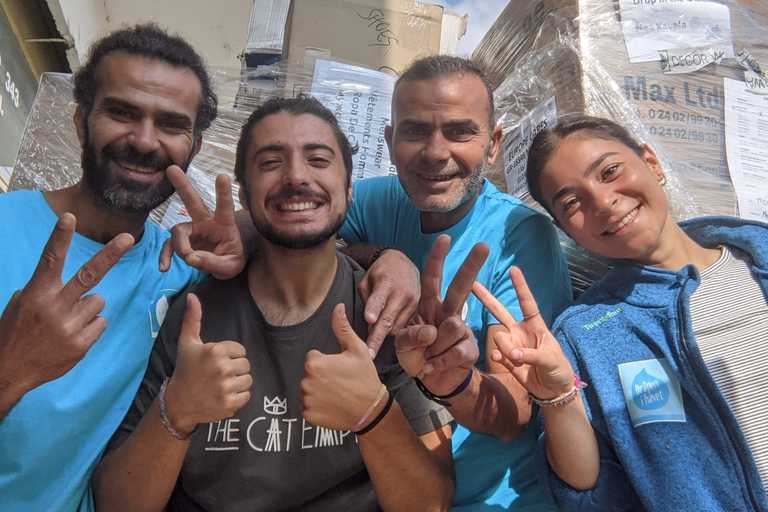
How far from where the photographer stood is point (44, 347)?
1046 millimetres

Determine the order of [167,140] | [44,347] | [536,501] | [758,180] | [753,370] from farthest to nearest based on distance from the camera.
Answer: [758,180] → [167,140] → [536,501] → [753,370] → [44,347]

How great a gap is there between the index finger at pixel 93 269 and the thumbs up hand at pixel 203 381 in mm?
154

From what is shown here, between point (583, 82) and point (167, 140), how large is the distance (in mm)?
1257

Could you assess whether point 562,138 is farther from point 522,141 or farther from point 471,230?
point 522,141

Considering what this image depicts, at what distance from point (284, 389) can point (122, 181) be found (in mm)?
671

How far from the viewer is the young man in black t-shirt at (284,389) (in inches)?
43.8

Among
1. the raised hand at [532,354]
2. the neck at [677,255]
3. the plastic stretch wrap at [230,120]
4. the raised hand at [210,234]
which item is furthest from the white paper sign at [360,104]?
the raised hand at [532,354]

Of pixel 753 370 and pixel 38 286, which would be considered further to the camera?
pixel 753 370

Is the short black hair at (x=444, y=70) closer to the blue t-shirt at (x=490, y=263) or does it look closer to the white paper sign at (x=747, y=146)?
the blue t-shirt at (x=490, y=263)

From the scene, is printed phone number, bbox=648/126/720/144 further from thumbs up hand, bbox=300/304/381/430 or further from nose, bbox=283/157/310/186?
thumbs up hand, bbox=300/304/381/430

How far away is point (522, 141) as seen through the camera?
206cm

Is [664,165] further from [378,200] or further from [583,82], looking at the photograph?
[378,200]

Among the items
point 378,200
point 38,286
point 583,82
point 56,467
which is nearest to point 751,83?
point 583,82

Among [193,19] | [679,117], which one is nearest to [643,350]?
[679,117]
